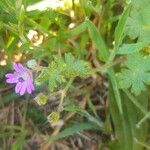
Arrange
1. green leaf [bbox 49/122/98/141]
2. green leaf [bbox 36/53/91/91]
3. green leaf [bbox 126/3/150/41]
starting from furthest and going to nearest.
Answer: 1. green leaf [bbox 49/122/98/141]
2. green leaf [bbox 126/3/150/41]
3. green leaf [bbox 36/53/91/91]

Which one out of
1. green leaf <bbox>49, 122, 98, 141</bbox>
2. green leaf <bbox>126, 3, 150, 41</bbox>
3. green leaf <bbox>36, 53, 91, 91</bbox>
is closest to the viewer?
green leaf <bbox>36, 53, 91, 91</bbox>

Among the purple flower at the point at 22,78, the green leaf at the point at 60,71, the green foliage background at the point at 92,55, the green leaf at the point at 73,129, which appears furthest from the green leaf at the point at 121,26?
the green leaf at the point at 73,129

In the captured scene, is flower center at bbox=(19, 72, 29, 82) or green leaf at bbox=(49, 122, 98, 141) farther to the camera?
green leaf at bbox=(49, 122, 98, 141)

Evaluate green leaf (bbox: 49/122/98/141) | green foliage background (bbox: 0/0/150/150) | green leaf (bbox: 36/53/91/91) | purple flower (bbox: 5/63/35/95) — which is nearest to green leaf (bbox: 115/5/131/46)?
green foliage background (bbox: 0/0/150/150)

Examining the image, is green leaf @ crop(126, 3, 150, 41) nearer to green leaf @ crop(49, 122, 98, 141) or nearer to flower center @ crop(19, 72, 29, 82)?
flower center @ crop(19, 72, 29, 82)

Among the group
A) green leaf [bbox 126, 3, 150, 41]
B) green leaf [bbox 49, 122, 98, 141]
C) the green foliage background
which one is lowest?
green leaf [bbox 49, 122, 98, 141]

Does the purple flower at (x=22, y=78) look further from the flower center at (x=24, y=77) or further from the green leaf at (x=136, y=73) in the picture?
the green leaf at (x=136, y=73)

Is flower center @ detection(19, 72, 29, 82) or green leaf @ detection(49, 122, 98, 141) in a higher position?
flower center @ detection(19, 72, 29, 82)

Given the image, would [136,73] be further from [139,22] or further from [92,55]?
[92,55]
